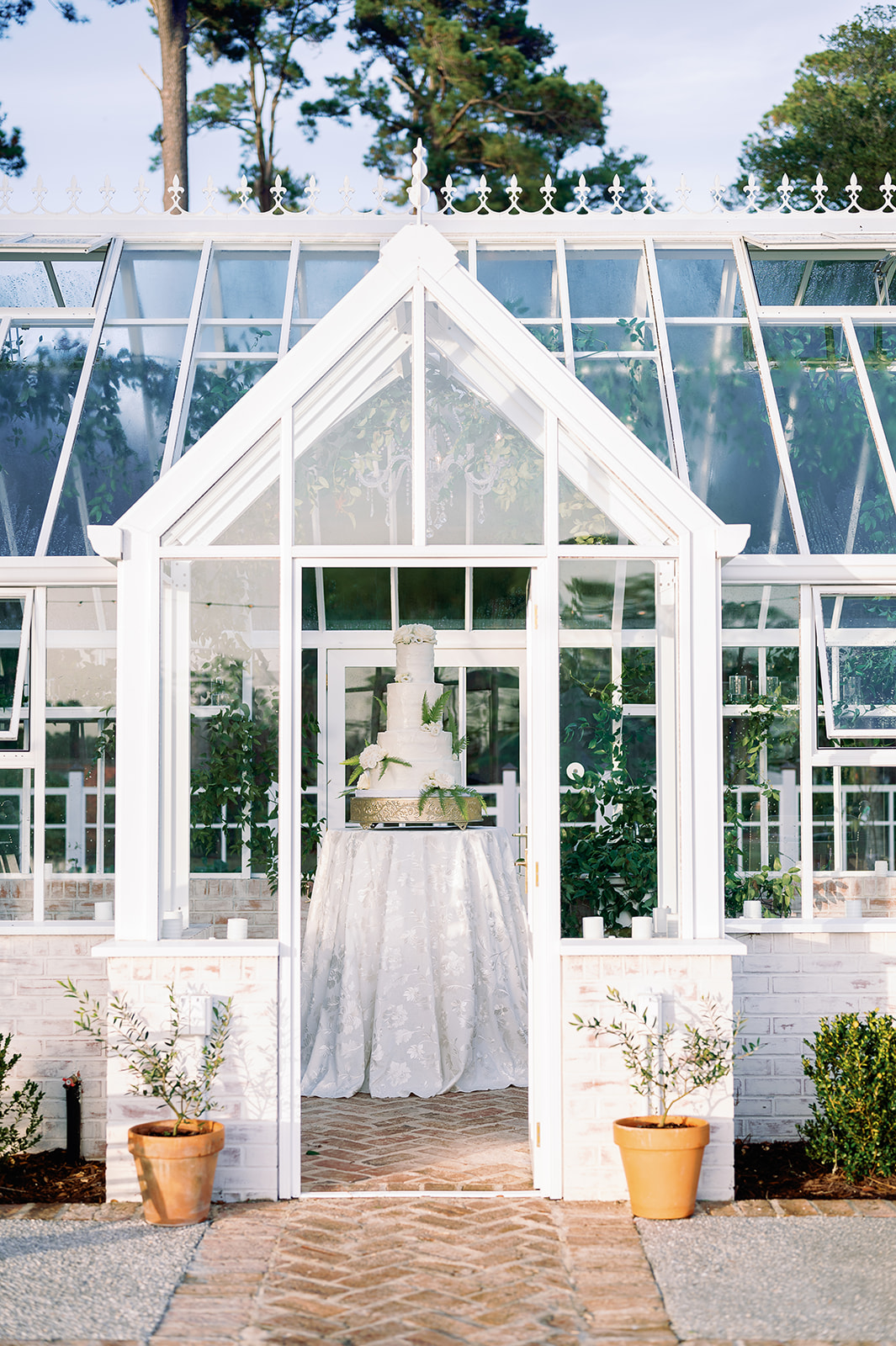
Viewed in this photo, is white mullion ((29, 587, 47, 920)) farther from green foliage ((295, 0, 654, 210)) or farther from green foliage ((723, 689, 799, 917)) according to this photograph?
green foliage ((295, 0, 654, 210))

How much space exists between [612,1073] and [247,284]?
5.09 metres

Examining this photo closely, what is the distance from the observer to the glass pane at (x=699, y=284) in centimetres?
807

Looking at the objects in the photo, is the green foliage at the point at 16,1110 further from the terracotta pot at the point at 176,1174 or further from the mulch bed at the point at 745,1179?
the terracotta pot at the point at 176,1174

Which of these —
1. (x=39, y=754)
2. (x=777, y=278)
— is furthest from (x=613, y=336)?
(x=39, y=754)

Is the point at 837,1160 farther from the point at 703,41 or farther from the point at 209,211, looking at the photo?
the point at 703,41

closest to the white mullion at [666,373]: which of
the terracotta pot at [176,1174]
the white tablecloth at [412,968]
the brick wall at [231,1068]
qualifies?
the white tablecloth at [412,968]

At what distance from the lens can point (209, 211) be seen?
849 centimetres

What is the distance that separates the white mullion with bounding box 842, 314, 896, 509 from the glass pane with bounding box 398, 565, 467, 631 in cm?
294

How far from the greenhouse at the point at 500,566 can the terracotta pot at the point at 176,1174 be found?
1.04ft

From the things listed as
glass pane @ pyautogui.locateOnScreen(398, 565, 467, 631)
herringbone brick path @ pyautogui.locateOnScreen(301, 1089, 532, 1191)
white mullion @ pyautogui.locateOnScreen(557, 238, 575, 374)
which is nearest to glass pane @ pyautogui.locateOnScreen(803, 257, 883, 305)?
white mullion @ pyautogui.locateOnScreen(557, 238, 575, 374)

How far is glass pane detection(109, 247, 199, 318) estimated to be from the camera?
318 inches

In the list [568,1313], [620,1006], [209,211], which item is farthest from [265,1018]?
[209,211]

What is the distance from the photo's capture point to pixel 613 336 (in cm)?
793

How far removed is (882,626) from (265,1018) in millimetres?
3582
